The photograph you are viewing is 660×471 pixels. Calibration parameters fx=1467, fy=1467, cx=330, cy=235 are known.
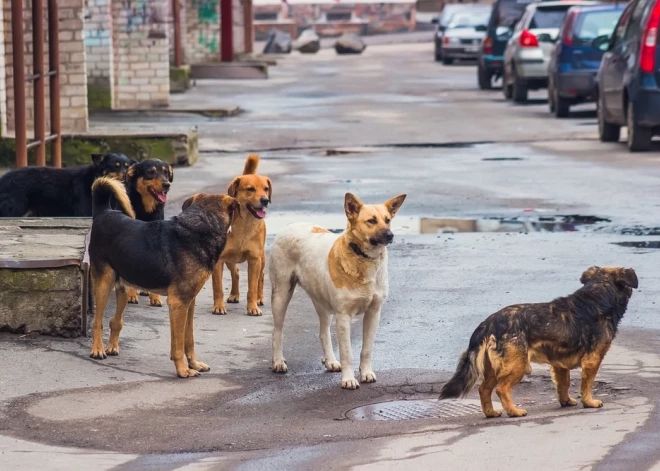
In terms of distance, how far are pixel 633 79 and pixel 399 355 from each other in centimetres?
1047

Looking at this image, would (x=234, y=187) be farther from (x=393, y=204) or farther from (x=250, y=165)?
(x=393, y=204)

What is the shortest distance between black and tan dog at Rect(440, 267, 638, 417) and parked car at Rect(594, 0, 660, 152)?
433 inches

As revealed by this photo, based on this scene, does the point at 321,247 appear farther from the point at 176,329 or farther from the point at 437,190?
the point at 437,190

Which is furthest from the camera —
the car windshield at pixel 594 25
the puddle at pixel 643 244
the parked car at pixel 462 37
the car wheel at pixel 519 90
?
the parked car at pixel 462 37

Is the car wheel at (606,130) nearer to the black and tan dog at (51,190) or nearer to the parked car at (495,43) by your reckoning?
the black and tan dog at (51,190)

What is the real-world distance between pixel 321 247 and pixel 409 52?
47072mm

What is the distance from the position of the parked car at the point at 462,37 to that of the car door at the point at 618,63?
25797 millimetres

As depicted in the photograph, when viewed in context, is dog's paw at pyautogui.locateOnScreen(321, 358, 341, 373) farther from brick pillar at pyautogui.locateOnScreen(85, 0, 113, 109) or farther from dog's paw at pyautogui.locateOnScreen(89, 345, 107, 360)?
brick pillar at pyautogui.locateOnScreen(85, 0, 113, 109)

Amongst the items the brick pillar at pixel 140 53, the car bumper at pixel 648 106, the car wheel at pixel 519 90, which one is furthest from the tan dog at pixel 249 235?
→ the car wheel at pixel 519 90

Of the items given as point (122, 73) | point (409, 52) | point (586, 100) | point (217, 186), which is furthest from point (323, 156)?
point (409, 52)

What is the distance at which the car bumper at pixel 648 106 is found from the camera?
1766cm

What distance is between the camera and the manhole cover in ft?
23.4

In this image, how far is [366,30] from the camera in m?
68.2

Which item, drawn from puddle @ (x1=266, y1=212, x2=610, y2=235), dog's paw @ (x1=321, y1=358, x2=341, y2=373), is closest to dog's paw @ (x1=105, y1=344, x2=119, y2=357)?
dog's paw @ (x1=321, y1=358, x2=341, y2=373)
